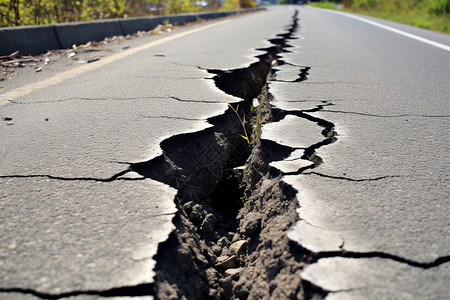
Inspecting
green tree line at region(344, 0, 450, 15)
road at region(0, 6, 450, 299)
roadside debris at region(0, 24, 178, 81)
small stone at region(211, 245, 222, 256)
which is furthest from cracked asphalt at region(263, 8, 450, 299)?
green tree line at region(344, 0, 450, 15)

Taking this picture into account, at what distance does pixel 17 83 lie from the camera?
329cm

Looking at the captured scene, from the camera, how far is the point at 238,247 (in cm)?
150

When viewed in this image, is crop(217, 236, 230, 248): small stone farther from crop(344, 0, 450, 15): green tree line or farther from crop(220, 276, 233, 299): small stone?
crop(344, 0, 450, 15): green tree line

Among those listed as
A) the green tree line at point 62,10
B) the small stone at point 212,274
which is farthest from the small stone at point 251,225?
the green tree line at point 62,10

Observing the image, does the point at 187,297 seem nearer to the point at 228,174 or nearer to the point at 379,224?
the point at 379,224

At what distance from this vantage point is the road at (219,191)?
1.06 metres

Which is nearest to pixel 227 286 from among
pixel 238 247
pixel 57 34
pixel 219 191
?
pixel 238 247

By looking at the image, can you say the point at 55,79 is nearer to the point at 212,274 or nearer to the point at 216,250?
the point at 216,250

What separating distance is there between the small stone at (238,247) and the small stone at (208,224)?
5.4 inches

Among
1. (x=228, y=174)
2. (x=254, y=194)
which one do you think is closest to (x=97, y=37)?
(x=228, y=174)

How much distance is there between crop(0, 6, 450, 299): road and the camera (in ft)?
3.49

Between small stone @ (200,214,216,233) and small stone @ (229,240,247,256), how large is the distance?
136mm

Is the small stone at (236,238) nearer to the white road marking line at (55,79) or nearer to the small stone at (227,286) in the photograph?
the small stone at (227,286)

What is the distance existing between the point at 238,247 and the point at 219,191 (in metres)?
0.61
